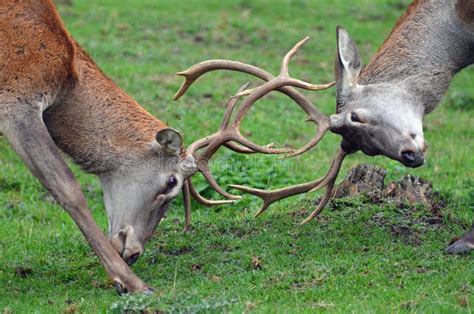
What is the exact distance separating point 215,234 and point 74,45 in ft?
6.46

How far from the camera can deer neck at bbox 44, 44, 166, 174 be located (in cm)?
850

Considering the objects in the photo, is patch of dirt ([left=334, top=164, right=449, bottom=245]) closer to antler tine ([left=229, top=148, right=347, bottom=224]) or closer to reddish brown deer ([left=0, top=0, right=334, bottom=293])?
antler tine ([left=229, top=148, right=347, bottom=224])

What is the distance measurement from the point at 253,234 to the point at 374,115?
4.65 ft

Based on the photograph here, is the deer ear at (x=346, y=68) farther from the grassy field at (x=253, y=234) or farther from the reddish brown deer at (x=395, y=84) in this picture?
the grassy field at (x=253, y=234)

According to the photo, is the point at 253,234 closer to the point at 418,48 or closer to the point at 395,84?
the point at 395,84

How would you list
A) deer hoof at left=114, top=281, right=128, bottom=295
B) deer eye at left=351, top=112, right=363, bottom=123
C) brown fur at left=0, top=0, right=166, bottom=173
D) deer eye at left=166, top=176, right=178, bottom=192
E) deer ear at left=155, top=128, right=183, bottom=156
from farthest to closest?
deer eye at left=351, top=112, right=363, bottom=123
deer eye at left=166, top=176, right=178, bottom=192
deer ear at left=155, top=128, right=183, bottom=156
brown fur at left=0, top=0, right=166, bottom=173
deer hoof at left=114, top=281, right=128, bottom=295

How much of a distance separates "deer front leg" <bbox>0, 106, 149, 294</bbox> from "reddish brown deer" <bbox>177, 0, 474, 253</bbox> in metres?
1.18

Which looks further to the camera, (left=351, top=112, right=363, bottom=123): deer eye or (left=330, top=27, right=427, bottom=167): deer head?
(left=351, top=112, right=363, bottom=123): deer eye

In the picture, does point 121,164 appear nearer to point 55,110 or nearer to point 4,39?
point 55,110

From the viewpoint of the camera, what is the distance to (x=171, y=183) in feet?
27.8

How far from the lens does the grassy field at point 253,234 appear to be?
7.53 m

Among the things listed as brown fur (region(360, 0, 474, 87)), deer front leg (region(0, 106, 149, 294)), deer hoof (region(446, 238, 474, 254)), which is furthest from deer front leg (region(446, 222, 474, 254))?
deer front leg (region(0, 106, 149, 294))

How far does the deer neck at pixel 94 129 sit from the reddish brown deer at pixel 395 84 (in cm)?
50

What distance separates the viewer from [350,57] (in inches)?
353
